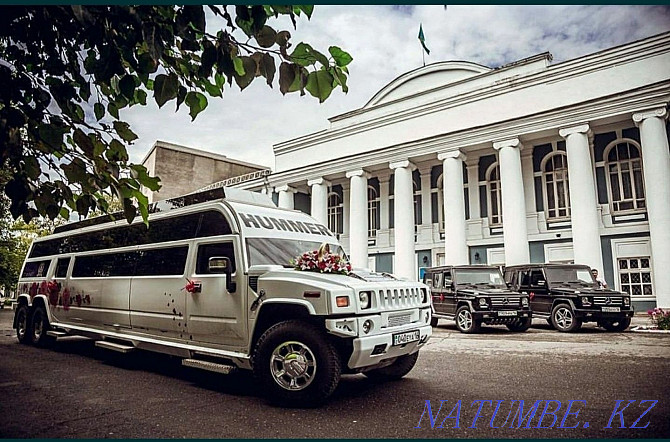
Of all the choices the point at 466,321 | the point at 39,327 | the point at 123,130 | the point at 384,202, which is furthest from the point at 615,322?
the point at 384,202

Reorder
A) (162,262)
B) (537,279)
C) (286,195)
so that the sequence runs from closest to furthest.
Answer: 1. (162,262)
2. (537,279)
3. (286,195)

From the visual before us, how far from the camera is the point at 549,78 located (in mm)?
20531

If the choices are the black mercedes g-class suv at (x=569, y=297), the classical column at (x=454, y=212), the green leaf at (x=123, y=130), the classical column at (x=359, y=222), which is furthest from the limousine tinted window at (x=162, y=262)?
the classical column at (x=359, y=222)

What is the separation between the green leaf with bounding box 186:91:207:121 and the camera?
3199mm

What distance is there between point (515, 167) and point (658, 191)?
5.25 metres

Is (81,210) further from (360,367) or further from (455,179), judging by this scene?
(455,179)

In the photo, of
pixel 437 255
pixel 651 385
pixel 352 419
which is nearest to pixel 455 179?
pixel 437 255

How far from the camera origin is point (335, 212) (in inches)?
1160

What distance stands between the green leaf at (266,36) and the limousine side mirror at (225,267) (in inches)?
130

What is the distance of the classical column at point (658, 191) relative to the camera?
54.2 ft

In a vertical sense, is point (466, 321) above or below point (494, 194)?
below

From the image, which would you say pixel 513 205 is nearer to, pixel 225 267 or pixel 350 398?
pixel 350 398

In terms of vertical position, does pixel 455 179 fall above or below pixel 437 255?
above

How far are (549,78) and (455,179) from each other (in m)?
5.84
